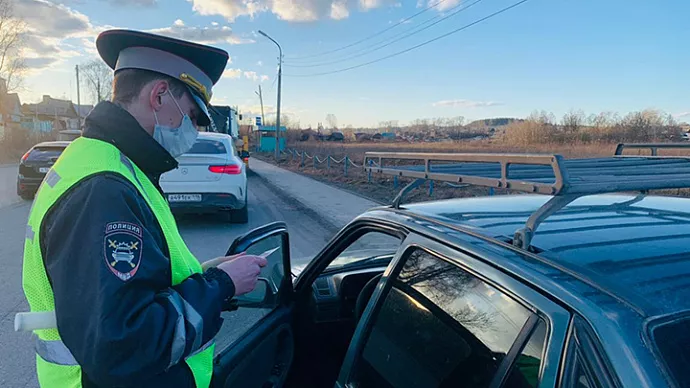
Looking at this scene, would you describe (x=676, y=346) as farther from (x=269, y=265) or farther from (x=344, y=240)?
(x=269, y=265)

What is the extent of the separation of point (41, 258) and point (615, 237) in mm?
1661

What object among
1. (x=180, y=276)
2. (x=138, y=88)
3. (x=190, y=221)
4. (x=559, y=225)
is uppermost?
(x=138, y=88)

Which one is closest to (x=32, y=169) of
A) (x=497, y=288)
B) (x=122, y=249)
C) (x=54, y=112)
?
(x=122, y=249)

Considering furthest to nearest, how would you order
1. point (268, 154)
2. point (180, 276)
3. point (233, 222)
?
point (268, 154), point (233, 222), point (180, 276)

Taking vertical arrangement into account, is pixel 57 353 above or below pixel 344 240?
below

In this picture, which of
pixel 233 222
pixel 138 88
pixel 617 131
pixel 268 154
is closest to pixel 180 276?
pixel 138 88

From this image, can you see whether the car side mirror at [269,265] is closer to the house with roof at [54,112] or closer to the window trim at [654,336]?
the window trim at [654,336]

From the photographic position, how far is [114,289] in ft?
3.72

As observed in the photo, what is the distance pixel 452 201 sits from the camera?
229 centimetres

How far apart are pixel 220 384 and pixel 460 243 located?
41.0 inches

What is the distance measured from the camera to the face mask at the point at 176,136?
5.04ft

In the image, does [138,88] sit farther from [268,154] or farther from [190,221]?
[268,154]

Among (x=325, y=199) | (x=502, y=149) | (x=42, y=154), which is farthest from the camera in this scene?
(x=502, y=149)

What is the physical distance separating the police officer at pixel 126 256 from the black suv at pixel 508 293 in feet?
1.75
